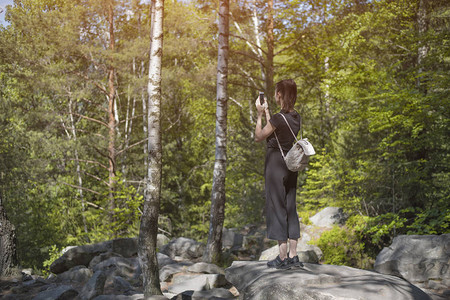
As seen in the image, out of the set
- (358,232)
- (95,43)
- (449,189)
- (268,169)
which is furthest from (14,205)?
(449,189)

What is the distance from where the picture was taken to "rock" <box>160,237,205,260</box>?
1016 centimetres

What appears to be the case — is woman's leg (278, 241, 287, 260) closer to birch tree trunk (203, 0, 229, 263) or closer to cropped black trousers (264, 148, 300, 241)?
cropped black trousers (264, 148, 300, 241)

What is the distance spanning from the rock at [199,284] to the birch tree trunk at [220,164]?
1589 mm

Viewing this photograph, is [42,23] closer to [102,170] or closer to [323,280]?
[102,170]

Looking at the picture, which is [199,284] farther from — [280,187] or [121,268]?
[280,187]

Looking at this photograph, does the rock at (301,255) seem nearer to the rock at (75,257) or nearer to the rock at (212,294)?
the rock at (212,294)

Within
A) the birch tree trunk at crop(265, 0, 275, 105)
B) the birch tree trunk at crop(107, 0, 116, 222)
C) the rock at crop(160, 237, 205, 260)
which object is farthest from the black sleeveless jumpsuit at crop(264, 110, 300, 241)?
the birch tree trunk at crop(107, 0, 116, 222)

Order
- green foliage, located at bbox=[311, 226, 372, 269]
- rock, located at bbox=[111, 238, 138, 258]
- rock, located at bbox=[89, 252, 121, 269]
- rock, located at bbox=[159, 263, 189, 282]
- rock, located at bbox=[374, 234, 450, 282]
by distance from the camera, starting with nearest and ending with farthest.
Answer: rock, located at bbox=[374, 234, 450, 282] → rock, located at bbox=[159, 263, 189, 282] → rock, located at bbox=[89, 252, 121, 269] → green foliage, located at bbox=[311, 226, 372, 269] → rock, located at bbox=[111, 238, 138, 258]

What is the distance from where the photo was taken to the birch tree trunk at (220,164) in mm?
7941

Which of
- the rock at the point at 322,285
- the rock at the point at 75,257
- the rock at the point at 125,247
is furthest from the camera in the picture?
the rock at the point at 125,247

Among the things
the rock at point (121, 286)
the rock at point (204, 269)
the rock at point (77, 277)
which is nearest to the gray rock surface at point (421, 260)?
the rock at point (204, 269)

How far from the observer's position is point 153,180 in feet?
18.6

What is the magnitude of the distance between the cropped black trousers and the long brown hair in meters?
0.53

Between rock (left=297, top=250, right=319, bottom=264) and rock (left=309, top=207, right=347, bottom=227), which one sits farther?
rock (left=309, top=207, right=347, bottom=227)
